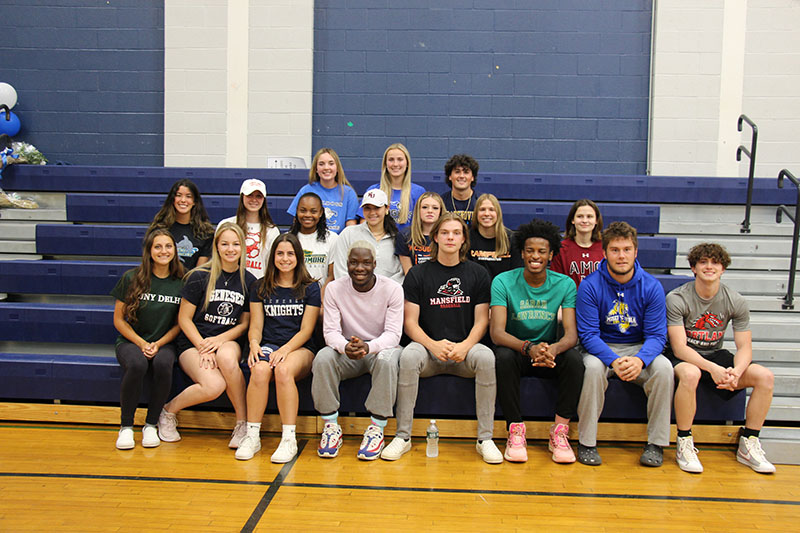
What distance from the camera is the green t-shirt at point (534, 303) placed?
10.7ft

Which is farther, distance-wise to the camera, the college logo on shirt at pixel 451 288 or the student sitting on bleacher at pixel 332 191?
the student sitting on bleacher at pixel 332 191

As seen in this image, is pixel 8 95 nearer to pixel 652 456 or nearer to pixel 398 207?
pixel 398 207

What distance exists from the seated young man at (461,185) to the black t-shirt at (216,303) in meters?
1.35

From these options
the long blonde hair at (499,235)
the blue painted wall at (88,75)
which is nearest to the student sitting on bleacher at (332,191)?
the long blonde hair at (499,235)

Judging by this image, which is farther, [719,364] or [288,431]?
[719,364]

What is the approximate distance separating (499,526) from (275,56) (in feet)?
16.9

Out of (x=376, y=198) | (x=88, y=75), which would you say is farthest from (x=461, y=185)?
(x=88, y=75)

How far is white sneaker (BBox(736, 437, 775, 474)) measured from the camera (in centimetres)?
295

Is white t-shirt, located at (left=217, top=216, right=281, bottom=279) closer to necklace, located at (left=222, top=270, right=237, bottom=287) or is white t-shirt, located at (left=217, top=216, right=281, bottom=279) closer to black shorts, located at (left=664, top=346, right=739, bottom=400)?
necklace, located at (left=222, top=270, right=237, bottom=287)

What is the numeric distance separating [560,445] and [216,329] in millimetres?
1877

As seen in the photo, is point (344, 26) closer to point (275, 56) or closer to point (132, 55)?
point (275, 56)

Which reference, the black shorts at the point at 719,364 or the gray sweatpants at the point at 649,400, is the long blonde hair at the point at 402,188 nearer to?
the gray sweatpants at the point at 649,400

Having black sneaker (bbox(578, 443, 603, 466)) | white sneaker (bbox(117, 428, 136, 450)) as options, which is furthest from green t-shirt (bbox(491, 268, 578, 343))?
white sneaker (bbox(117, 428, 136, 450))

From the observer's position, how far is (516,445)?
3.06m
